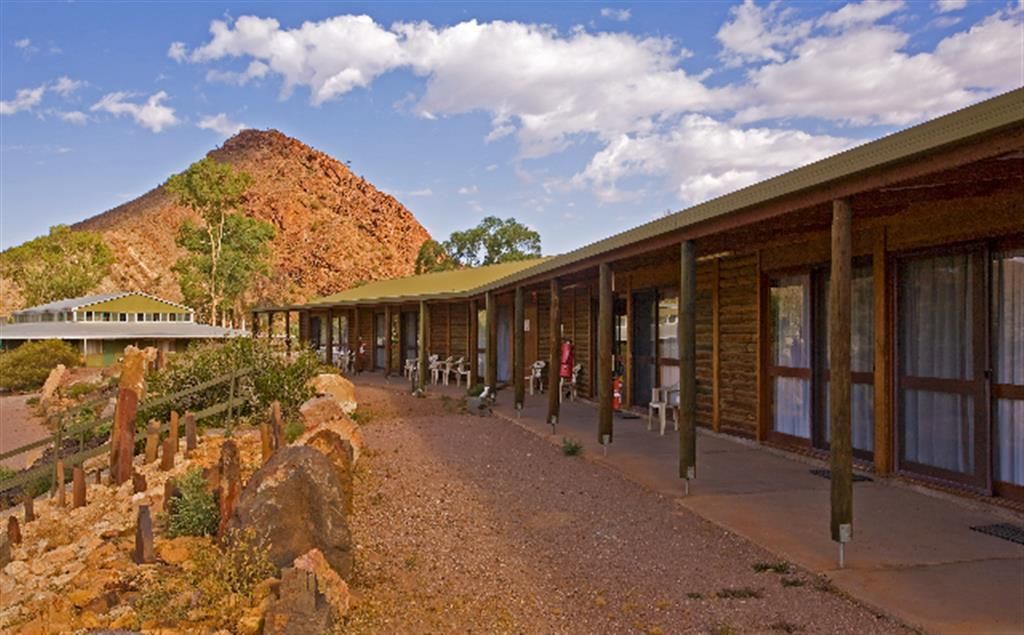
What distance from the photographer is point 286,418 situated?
11.3 m

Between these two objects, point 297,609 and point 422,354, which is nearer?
point 297,609

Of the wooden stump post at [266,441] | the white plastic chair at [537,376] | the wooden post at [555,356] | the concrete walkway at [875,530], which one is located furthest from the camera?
the white plastic chair at [537,376]

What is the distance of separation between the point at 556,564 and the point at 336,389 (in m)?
8.01

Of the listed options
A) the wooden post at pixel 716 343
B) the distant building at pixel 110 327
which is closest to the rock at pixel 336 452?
the wooden post at pixel 716 343

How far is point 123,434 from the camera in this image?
8695 mm

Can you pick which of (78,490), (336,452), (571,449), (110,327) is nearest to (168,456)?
(78,490)

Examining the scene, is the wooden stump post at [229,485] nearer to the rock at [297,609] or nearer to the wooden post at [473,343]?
the rock at [297,609]

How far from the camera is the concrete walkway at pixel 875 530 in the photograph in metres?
4.10

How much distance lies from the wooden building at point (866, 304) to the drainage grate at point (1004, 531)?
36 cm

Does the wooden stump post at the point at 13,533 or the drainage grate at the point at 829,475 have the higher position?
the drainage grate at the point at 829,475

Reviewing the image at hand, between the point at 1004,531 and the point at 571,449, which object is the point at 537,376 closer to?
the point at 571,449

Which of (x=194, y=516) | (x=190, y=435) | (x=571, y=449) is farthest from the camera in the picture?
(x=571, y=449)

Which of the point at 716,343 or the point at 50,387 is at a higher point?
the point at 716,343

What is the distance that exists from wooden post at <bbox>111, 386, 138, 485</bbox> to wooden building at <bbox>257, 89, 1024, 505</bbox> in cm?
521
